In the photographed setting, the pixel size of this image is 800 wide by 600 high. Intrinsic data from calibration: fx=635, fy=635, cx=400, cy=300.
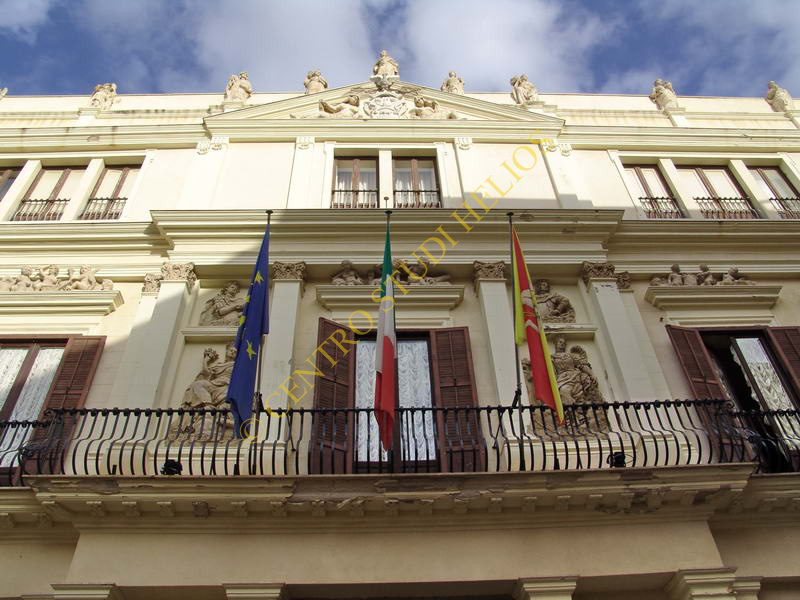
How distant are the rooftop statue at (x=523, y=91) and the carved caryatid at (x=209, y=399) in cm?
905

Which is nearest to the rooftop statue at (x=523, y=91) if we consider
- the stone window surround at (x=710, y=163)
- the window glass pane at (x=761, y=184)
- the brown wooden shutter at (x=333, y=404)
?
the stone window surround at (x=710, y=163)

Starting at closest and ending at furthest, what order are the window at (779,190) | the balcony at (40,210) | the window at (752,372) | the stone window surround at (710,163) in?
1. the window at (752,372)
2. the balcony at (40,210)
3. the window at (779,190)
4. the stone window surround at (710,163)

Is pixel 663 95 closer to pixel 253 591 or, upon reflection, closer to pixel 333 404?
pixel 333 404

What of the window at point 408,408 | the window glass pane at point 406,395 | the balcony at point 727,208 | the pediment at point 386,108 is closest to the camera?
the window at point 408,408

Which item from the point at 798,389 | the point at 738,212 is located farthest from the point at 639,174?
the point at 798,389

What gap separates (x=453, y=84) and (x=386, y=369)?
9.61 m

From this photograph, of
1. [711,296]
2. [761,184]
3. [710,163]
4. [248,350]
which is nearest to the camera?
[248,350]

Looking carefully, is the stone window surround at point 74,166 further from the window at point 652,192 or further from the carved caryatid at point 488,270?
the window at point 652,192

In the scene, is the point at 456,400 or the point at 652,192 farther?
the point at 652,192

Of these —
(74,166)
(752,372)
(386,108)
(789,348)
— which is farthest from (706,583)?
(74,166)

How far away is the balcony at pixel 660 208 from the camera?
39.8 ft

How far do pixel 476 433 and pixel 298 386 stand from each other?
2.58 meters

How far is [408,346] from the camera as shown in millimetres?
9758

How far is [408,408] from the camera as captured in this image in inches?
299
